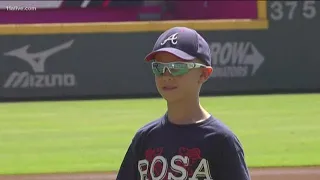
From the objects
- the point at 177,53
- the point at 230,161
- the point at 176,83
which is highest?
the point at 177,53

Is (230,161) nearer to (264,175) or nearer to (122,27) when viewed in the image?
(264,175)

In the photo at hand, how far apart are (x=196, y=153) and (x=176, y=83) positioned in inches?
10.6

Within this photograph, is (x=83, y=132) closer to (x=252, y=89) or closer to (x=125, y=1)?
(x=252, y=89)

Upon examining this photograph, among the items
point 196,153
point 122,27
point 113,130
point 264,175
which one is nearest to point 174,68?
point 196,153

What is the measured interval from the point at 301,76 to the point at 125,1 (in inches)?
385

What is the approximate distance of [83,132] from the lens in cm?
1320

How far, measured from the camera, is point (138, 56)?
20.4m

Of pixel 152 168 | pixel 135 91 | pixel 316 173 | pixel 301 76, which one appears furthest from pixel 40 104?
pixel 152 168

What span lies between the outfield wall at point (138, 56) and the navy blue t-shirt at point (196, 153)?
670 inches

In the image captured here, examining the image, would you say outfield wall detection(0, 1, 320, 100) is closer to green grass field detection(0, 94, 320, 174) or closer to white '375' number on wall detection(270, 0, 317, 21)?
white '375' number on wall detection(270, 0, 317, 21)

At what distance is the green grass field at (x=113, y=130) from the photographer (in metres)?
10.3

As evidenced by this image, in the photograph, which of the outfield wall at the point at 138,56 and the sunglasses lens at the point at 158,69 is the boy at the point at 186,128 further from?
the outfield wall at the point at 138,56

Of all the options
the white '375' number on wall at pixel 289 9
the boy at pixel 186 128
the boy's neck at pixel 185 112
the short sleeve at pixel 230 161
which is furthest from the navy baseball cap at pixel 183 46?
the white '375' number on wall at pixel 289 9

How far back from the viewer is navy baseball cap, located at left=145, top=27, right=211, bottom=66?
9.83ft
